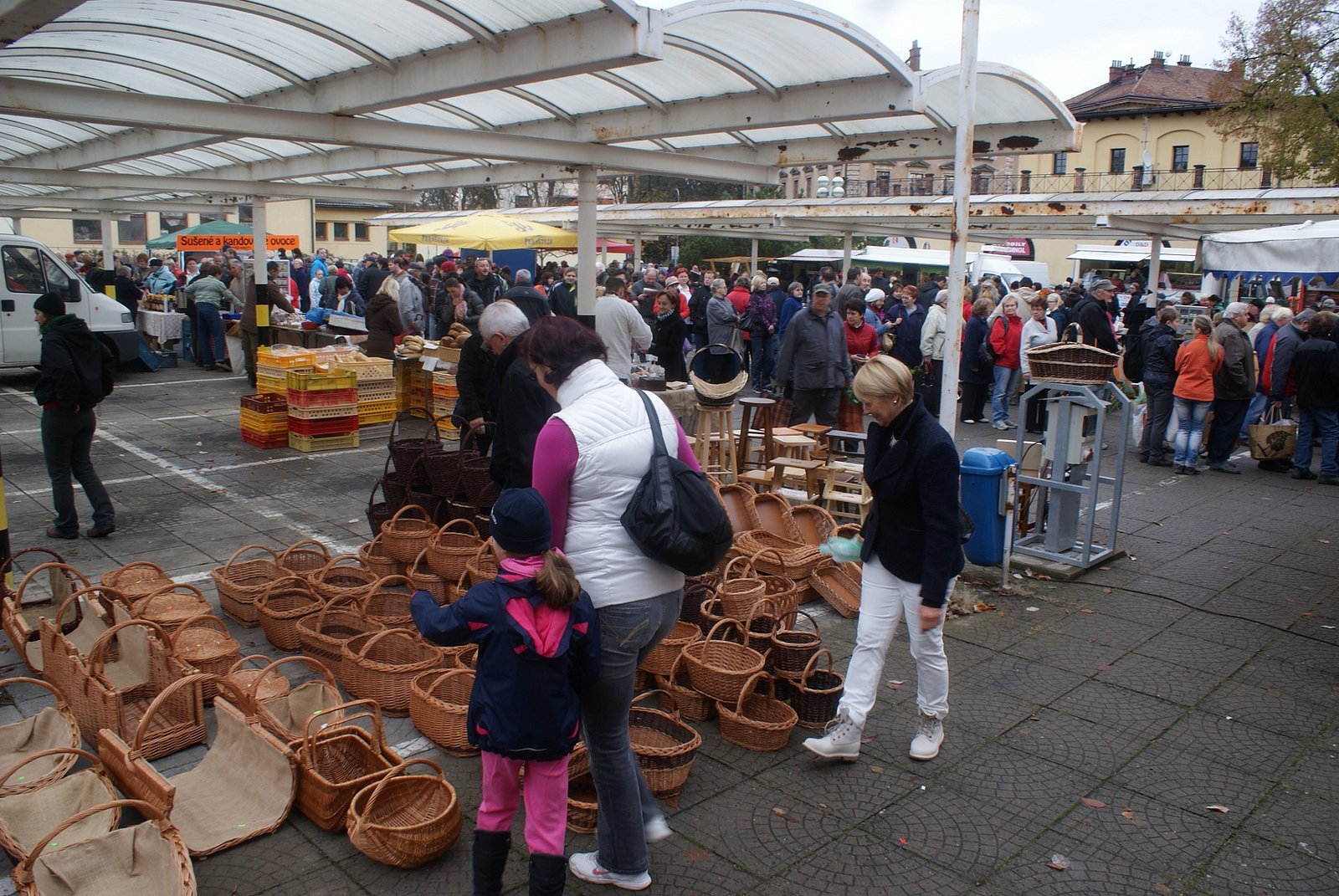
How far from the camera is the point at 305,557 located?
231 inches

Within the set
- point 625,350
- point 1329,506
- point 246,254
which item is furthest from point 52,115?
point 246,254

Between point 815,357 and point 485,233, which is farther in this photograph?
point 485,233

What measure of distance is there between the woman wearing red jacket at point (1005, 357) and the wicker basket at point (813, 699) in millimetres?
8358

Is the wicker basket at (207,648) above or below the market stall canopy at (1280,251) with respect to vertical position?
below

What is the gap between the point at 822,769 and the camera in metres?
3.98

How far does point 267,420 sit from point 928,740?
801 cm

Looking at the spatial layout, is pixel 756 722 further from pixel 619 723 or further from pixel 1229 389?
pixel 1229 389

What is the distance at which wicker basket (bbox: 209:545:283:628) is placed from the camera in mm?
5246

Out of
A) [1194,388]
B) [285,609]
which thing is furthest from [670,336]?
[285,609]

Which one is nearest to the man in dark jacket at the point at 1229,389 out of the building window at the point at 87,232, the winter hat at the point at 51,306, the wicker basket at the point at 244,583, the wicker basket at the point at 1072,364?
the wicker basket at the point at 1072,364

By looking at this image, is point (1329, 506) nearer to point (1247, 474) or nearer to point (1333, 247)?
point (1247, 474)

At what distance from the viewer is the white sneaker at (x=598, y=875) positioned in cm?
311

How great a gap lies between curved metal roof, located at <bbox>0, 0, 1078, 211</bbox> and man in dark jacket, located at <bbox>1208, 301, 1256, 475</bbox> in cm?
303

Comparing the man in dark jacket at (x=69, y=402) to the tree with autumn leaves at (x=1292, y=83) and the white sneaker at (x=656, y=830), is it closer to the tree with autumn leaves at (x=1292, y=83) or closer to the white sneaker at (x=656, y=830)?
the white sneaker at (x=656, y=830)
